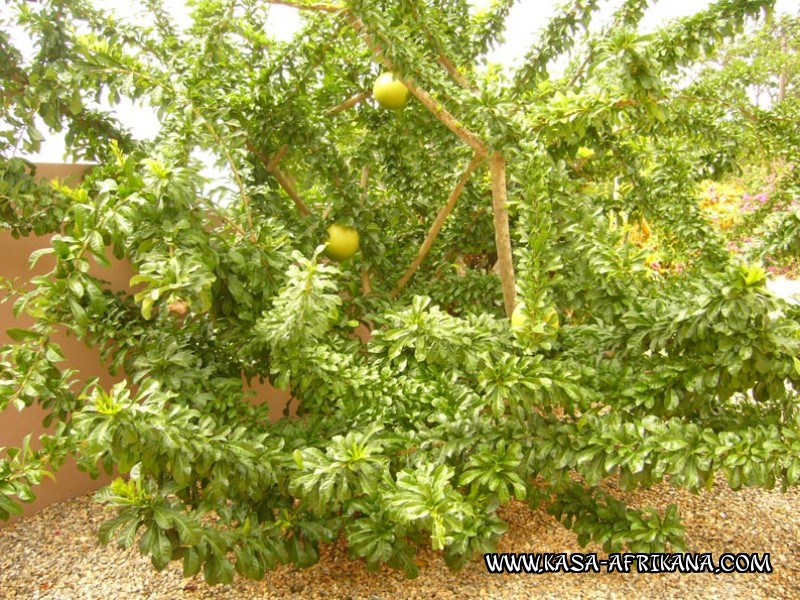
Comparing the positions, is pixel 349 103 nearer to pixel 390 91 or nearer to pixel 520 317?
pixel 390 91

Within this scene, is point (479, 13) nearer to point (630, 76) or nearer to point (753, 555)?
point (630, 76)

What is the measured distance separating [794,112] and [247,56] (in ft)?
6.91

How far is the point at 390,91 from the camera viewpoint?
2.16 m

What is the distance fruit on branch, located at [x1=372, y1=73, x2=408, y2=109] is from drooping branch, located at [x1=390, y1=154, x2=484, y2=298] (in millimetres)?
346

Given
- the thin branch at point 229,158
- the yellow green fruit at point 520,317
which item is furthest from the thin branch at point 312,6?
the yellow green fruit at point 520,317

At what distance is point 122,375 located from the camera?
2674 millimetres

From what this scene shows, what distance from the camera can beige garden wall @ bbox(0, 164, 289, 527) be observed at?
2.31 m

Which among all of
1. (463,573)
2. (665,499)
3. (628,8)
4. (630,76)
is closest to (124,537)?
(463,573)

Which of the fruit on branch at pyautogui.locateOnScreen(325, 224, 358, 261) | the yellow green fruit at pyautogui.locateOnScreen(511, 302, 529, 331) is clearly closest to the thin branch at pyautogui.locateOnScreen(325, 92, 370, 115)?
the fruit on branch at pyautogui.locateOnScreen(325, 224, 358, 261)

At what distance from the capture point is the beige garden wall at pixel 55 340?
7.59ft

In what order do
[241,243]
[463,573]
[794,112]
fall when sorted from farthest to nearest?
1. [794,112]
2. [463,573]
3. [241,243]

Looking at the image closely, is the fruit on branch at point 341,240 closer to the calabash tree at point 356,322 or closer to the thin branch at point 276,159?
the calabash tree at point 356,322

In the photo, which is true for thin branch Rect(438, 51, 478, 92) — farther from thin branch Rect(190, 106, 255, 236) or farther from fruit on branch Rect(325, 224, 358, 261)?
thin branch Rect(190, 106, 255, 236)

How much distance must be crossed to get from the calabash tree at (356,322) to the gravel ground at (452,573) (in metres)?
0.16
